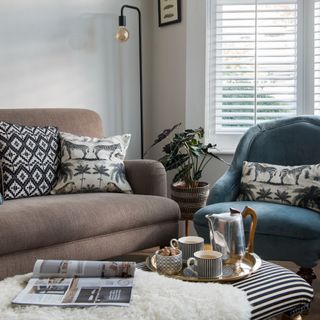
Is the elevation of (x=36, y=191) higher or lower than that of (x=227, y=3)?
lower

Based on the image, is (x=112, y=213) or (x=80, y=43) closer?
(x=112, y=213)

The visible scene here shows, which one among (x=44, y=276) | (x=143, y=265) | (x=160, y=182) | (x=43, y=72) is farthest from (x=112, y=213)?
(x=43, y=72)

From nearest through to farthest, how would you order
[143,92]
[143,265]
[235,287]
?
[235,287], [143,265], [143,92]

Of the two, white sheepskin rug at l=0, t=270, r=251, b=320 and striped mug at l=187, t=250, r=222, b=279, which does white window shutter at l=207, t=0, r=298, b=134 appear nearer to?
striped mug at l=187, t=250, r=222, b=279

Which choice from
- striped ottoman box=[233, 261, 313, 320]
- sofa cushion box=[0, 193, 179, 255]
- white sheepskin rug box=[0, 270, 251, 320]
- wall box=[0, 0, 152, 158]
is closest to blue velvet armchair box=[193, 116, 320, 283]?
sofa cushion box=[0, 193, 179, 255]

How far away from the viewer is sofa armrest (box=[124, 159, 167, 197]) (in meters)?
2.81

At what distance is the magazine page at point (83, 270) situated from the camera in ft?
5.22

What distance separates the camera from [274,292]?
5.11ft

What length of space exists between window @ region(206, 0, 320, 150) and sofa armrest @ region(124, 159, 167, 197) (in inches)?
37.7

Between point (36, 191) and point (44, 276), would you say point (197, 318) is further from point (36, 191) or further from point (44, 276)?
point (36, 191)

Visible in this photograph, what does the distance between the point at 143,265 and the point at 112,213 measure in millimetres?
683

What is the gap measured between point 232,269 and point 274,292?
7.5 inches

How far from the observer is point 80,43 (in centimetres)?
354

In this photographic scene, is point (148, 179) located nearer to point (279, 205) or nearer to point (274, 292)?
point (279, 205)
